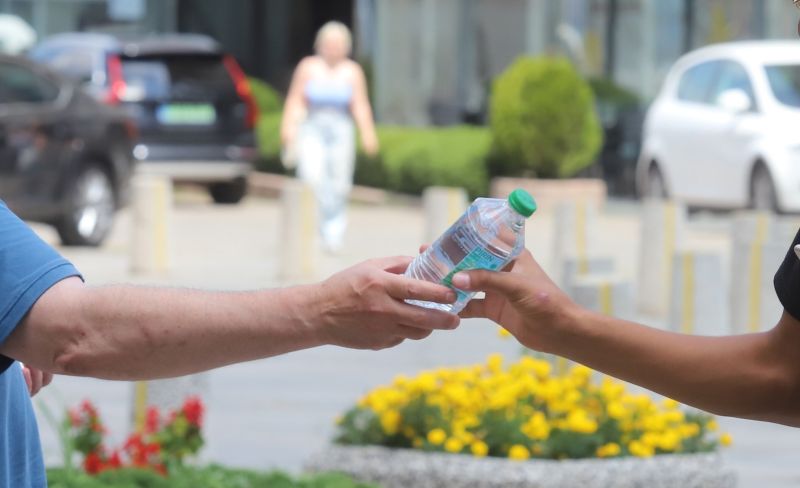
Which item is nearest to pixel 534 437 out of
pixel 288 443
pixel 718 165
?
pixel 288 443

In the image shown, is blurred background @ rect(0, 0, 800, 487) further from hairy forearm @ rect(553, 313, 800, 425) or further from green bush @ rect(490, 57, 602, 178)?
hairy forearm @ rect(553, 313, 800, 425)

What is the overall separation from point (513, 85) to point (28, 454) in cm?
1838

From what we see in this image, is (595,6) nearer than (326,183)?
No

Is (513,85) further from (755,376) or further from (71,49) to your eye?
(755,376)

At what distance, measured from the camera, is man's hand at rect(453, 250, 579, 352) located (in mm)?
2586

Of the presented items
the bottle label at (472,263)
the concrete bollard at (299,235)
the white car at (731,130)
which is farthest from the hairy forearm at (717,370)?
the white car at (731,130)

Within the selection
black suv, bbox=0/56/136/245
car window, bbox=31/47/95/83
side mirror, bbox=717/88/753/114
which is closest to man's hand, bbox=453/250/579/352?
black suv, bbox=0/56/136/245

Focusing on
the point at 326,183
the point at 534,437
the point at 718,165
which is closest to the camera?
the point at 534,437

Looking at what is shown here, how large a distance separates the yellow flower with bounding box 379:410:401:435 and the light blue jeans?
9666 millimetres

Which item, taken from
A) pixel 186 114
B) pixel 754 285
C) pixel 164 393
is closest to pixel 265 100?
pixel 186 114

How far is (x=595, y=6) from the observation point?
2395cm

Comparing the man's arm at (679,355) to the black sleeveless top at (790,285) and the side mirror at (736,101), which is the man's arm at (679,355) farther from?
the side mirror at (736,101)

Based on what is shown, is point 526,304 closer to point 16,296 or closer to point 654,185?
point 16,296

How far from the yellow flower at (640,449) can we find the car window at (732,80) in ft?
38.6
